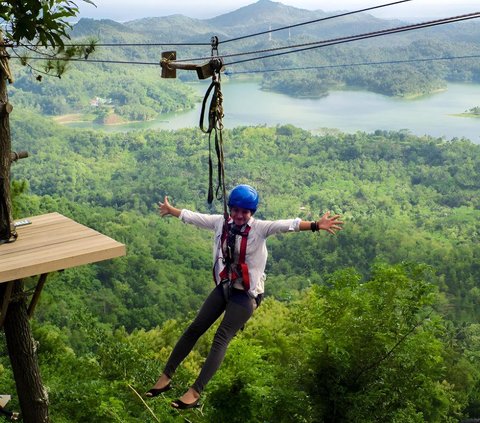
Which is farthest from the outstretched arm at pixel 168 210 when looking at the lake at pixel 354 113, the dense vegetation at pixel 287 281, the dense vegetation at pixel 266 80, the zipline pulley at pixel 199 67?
the dense vegetation at pixel 266 80

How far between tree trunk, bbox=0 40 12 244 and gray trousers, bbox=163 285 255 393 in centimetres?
100

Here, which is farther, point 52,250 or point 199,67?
point 199,67

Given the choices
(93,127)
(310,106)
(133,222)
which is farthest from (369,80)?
(133,222)

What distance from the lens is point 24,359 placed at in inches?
145

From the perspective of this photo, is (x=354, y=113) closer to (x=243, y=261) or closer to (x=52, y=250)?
(x=243, y=261)

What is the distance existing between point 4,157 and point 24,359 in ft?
3.76

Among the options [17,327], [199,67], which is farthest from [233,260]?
[17,327]

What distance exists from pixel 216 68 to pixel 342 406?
17.5 ft

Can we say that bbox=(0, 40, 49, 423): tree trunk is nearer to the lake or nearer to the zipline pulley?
the zipline pulley

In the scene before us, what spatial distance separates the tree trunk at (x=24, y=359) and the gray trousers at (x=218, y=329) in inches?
39.0

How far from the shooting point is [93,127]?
101 meters

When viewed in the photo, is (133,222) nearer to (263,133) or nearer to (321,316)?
(263,133)

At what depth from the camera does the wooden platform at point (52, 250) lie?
2.78 metres

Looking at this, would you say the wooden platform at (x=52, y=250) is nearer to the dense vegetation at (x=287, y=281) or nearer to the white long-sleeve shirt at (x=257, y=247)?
the white long-sleeve shirt at (x=257, y=247)
